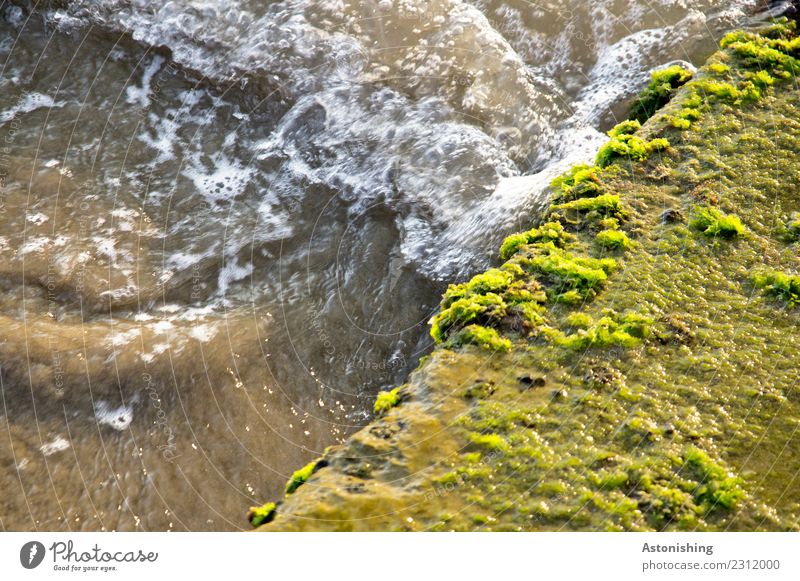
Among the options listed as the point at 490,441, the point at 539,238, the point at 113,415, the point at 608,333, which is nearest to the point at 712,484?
the point at 608,333

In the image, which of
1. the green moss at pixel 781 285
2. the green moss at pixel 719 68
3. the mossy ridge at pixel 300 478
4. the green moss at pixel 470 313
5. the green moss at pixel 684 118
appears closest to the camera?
the mossy ridge at pixel 300 478

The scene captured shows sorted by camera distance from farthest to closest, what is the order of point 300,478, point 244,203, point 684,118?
point 244,203 < point 684,118 < point 300,478

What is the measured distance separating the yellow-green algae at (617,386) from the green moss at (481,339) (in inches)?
2.5

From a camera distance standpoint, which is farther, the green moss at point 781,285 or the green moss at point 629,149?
the green moss at point 629,149

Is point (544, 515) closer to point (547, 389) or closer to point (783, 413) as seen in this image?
point (547, 389)

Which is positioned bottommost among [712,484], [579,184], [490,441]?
[712,484]

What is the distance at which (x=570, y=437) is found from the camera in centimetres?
540

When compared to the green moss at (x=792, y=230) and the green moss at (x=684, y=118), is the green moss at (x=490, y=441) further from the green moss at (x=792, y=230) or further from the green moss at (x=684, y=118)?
the green moss at (x=684, y=118)

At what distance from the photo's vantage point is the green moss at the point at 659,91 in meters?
9.19

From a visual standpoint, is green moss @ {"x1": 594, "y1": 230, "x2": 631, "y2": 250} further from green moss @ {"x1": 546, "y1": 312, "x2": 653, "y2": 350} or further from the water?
the water

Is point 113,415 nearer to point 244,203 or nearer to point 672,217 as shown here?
point 244,203

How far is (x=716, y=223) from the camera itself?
7.02 metres

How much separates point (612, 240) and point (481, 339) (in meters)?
1.85

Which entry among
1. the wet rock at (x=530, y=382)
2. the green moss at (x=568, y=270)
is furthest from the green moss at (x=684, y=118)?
the wet rock at (x=530, y=382)
